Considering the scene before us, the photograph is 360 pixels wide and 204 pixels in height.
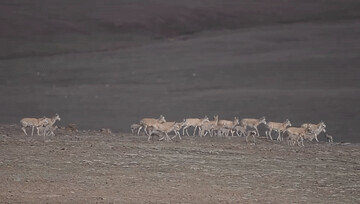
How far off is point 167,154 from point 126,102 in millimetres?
12458

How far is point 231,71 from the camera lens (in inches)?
1277

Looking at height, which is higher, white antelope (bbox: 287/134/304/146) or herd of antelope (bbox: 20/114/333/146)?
herd of antelope (bbox: 20/114/333/146)

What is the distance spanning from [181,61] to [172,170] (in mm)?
19988

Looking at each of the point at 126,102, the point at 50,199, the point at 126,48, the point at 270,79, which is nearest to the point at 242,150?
the point at 50,199

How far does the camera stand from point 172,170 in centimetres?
1412

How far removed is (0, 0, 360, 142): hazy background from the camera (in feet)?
85.9

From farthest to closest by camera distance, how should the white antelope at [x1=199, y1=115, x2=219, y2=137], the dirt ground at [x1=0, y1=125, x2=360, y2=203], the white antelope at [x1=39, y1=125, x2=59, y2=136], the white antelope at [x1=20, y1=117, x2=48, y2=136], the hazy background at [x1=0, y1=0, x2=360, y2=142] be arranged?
the hazy background at [x1=0, y1=0, x2=360, y2=142] → the white antelope at [x1=199, y1=115, x2=219, y2=137] → the white antelope at [x1=20, y1=117, x2=48, y2=136] → the white antelope at [x1=39, y1=125, x2=59, y2=136] → the dirt ground at [x1=0, y1=125, x2=360, y2=203]

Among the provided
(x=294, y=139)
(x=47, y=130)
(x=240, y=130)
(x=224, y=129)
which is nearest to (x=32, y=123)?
(x=47, y=130)

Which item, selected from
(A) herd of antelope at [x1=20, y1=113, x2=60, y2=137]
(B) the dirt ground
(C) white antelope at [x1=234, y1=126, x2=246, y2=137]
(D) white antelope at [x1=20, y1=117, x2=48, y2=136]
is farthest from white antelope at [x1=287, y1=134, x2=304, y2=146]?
(D) white antelope at [x1=20, y1=117, x2=48, y2=136]

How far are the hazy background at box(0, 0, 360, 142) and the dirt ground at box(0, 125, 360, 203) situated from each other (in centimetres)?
573

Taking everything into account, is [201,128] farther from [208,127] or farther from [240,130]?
[240,130]

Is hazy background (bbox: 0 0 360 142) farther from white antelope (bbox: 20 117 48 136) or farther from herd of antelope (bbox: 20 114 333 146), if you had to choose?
white antelope (bbox: 20 117 48 136)

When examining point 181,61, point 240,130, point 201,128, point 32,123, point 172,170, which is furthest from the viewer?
point 181,61

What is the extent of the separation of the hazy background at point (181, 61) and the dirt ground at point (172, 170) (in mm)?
5726
